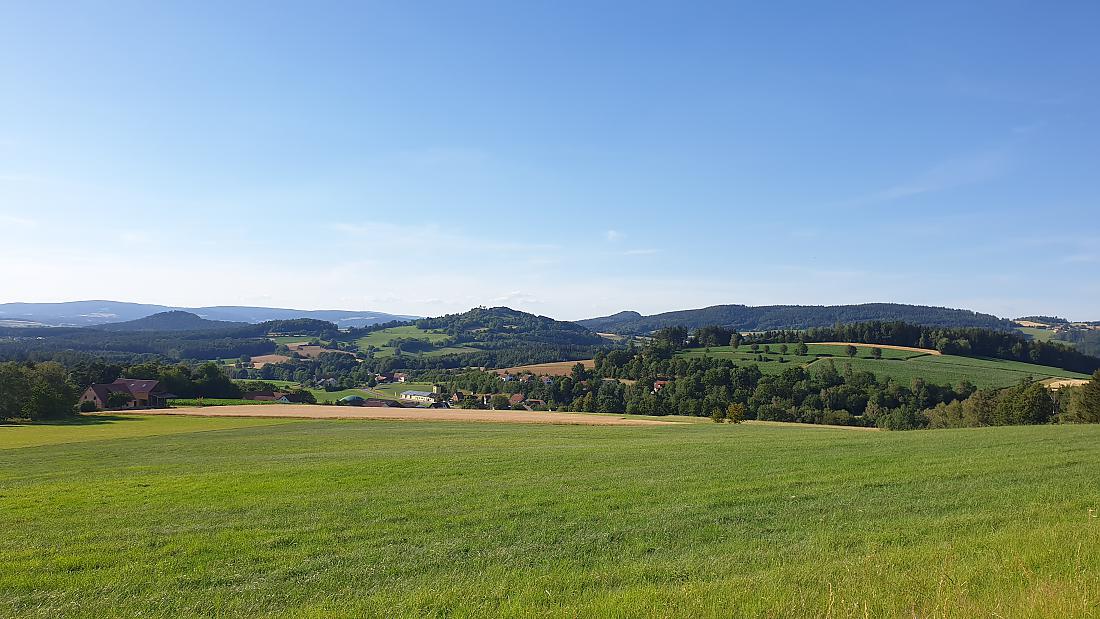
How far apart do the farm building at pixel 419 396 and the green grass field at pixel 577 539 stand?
107551mm

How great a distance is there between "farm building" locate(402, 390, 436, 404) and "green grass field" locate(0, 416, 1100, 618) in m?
108

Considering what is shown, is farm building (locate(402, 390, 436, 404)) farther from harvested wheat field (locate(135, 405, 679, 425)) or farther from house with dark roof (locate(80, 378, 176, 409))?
harvested wheat field (locate(135, 405, 679, 425))

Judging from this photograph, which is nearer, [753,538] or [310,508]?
[753,538]

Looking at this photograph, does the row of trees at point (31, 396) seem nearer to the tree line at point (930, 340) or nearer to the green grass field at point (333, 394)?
the green grass field at point (333, 394)

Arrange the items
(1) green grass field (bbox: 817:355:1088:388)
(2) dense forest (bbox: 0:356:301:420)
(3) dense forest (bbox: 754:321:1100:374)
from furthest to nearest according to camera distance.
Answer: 1. (3) dense forest (bbox: 754:321:1100:374)
2. (1) green grass field (bbox: 817:355:1088:388)
3. (2) dense forest (bbox: 0:356:301:420)

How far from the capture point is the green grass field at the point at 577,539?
771 cm

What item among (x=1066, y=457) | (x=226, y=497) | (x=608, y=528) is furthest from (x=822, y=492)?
(x=226, y=497)

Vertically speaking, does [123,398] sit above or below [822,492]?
below

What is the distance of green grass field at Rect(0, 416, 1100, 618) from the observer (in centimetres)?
771

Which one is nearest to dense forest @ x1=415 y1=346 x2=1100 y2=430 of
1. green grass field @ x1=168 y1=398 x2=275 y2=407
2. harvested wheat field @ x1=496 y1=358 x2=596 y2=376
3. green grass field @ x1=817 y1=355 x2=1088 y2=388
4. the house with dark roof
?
harvested wheat field @ x1=496 y1=358 x2=596 y2=376

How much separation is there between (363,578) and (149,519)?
→ 7.78 meters

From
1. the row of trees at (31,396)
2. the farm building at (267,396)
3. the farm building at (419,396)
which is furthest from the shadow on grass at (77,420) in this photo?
the farm building at (419,396)

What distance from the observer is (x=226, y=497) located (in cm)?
1659

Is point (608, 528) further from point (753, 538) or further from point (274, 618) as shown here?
point (274, 618)
